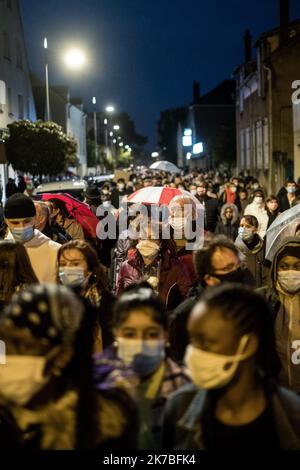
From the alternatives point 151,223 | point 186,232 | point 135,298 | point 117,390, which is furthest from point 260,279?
point 117,390

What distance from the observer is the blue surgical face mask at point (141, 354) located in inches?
129

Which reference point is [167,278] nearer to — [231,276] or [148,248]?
[148,248]

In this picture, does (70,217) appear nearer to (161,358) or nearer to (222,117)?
(161,358)

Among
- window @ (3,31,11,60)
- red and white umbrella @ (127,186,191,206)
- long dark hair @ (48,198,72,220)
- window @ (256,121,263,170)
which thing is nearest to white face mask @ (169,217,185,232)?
long dark hair @ (48,198,72,220)

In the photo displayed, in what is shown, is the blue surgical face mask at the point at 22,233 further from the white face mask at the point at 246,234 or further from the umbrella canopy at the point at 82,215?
the umbrella canopy at the point at 82,215

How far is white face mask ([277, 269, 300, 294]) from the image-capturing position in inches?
227

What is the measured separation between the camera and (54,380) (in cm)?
272

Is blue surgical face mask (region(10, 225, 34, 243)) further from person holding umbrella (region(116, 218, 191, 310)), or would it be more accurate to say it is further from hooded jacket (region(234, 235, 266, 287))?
hooded jacket (region(234, 235, 266, 287))

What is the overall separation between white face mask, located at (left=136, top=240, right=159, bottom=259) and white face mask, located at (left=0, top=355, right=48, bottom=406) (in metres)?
4.24

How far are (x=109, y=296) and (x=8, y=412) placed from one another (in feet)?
8.07

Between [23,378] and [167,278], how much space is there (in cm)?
410

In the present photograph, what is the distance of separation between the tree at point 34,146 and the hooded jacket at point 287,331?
28.9 m

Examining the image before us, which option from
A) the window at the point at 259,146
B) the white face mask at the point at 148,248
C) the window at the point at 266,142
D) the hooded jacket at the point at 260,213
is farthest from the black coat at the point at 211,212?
the window at the point at 259,146

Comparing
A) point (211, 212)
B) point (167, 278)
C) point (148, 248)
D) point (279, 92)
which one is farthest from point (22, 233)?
point (279, 92)
